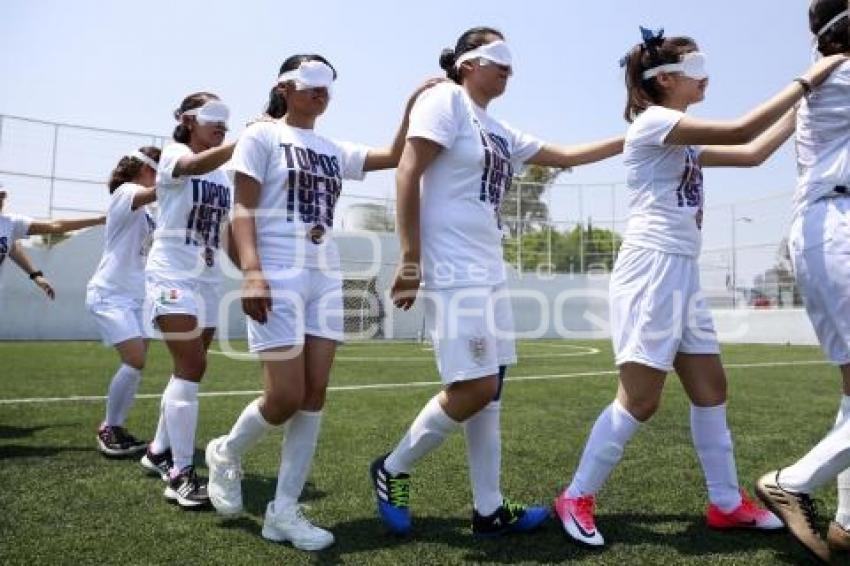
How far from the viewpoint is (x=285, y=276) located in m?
3.40

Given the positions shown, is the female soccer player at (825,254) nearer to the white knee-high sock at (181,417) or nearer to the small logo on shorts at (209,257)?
the white knee-high sock at (181,417)

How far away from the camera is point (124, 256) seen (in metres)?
5.77

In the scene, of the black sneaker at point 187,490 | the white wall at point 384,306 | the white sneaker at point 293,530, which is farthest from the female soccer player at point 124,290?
the white wall at point 384,306

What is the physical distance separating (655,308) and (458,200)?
1047mm

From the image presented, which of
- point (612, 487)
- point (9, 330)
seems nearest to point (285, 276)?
point (612, 487)

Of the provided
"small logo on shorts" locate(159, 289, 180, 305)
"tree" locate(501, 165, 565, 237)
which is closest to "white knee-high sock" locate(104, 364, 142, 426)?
"small logo on shorts" locate(159, 289, 180, 305)

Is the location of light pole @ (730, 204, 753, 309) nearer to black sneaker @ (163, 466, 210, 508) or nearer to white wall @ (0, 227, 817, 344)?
white wall @ (0, 227, 817, 344)

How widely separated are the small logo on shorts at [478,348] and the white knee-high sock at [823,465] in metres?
1.32

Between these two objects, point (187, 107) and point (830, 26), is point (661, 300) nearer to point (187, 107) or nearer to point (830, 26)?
point (830, 26)

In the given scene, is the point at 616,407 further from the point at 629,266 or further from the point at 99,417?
the point at 99,417

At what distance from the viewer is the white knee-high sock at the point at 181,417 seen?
14.0 feet

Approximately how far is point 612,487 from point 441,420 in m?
1.50

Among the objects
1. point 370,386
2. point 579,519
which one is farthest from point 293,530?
point 370,386

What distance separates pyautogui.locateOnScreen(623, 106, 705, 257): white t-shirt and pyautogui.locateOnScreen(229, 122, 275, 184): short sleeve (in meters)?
1.74
